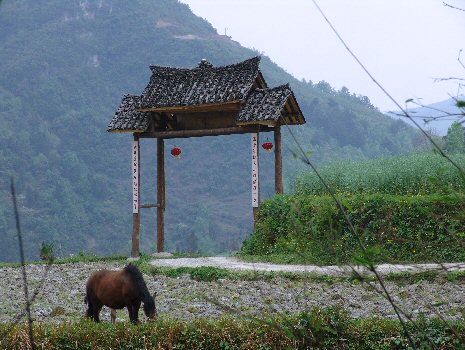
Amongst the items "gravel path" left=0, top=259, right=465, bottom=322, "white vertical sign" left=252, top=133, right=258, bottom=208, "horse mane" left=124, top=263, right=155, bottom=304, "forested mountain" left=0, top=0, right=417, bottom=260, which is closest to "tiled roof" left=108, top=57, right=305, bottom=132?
"white vertical sign" left=252, top=133, right=258, bottom=208

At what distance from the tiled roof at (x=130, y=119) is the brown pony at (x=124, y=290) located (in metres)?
9.91

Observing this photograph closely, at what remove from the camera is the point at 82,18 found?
263 feet

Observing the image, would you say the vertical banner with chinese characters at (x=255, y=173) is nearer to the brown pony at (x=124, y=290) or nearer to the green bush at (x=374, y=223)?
the green bush at (x=374, y=223)

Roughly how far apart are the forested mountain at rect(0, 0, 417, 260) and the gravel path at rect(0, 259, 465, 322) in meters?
30.6

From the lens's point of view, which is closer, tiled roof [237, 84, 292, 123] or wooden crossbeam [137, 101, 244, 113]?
tiled roof [237, 84, 292, 123]

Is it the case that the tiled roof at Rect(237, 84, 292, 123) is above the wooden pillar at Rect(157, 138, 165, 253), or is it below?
above

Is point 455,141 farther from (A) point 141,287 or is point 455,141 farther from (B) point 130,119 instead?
(A) point 141,287

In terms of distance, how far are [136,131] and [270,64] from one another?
195 feet

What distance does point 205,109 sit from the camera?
17.4 metres

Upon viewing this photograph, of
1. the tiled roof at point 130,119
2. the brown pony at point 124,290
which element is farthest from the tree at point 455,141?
the brown pony at point 124,290

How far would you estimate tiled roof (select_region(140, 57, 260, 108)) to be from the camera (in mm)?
16891

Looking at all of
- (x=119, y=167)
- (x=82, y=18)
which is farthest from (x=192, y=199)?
(x=82, y=18)

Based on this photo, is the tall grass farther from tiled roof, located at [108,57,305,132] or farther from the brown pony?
the brown pony

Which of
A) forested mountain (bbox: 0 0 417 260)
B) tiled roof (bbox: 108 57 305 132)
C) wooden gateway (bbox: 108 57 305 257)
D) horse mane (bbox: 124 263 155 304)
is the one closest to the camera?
horse mane (bbox: 124 263 155 304)
